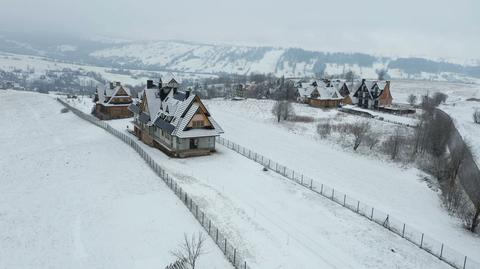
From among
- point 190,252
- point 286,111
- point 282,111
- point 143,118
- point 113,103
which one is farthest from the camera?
point 282,111

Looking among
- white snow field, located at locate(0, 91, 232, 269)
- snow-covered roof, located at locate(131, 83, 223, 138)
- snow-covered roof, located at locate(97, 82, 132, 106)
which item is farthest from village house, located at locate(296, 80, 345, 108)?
white snow field, located at locate(0, 91, 232, 269)

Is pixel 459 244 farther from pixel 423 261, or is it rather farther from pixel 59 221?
pixel 59 221

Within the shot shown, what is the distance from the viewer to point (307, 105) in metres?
95.5

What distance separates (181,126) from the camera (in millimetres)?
43844

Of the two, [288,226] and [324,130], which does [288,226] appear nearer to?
[288,226]

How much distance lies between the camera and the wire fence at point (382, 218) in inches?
969

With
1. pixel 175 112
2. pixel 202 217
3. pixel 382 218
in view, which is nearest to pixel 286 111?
pixel 175 112

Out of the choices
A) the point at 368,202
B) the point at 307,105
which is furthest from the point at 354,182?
the point at 307,105

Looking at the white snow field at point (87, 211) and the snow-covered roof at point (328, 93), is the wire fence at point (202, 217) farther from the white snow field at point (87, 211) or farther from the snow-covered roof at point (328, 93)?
the snow-covered roof at point (328, 93)

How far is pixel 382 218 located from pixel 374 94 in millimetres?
70444

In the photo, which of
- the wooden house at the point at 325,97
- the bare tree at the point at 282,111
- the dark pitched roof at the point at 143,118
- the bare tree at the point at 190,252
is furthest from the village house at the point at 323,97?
the bare tree at the point at 190,252

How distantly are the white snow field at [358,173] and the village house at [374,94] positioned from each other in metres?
26.1

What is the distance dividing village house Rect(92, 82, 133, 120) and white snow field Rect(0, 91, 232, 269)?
20.6 m

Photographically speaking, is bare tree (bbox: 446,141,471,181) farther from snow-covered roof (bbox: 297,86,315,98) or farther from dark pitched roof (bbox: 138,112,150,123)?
snow-covered roof (bbox: 297,86,315,98)
